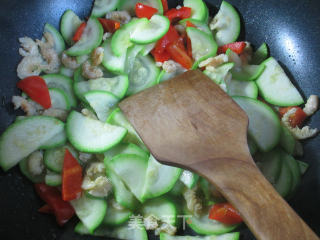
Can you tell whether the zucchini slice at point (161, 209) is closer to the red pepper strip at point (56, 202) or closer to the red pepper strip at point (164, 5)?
the red pepper strip at point (56, 202)

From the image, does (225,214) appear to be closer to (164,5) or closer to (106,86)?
(106,86)

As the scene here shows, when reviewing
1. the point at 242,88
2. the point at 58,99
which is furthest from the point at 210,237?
the point at 58,99

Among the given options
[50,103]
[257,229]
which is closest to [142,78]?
[50,103]

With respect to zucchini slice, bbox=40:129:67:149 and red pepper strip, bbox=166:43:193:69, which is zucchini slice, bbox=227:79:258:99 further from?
zucchini slice, bbox=40:129:67:149

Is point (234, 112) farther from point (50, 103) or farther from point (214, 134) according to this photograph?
point (50, 103)

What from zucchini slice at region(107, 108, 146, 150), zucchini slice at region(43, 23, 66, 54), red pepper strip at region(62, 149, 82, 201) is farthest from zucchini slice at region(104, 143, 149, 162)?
zucchini slice at region(43, 23, 66, 54)

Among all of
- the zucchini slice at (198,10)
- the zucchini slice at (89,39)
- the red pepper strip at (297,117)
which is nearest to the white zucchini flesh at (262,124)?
the red pepper strip at (297,117)
